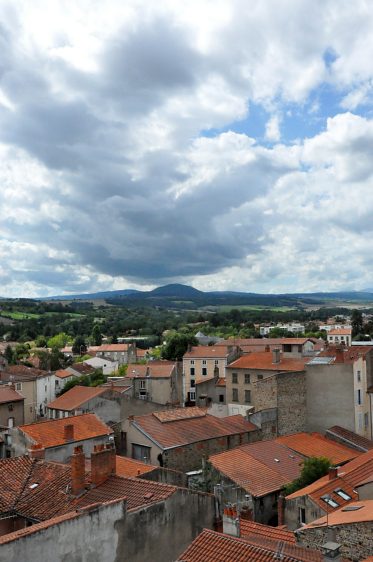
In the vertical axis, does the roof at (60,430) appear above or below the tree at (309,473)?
above

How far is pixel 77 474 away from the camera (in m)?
21.5

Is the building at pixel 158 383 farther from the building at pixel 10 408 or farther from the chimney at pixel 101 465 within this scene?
the chimney at pixel 101 465

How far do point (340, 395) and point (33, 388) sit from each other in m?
48.9

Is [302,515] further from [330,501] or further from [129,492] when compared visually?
[129,492]

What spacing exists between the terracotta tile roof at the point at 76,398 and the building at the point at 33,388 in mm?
19191

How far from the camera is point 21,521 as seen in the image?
21062 mm

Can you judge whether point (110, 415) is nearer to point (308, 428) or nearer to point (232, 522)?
point (308, 428)

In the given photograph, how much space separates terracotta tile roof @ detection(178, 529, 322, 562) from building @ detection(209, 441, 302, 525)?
1290 centimetres

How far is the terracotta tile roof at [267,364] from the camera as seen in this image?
5410 centimetres

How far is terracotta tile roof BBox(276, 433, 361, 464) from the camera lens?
40.3 m

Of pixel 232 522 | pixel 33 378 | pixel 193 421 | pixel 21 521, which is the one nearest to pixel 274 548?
pixel 232 522

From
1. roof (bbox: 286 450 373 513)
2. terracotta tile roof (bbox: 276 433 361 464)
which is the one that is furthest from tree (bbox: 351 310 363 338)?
roof (bbox: 286 450 373 513)

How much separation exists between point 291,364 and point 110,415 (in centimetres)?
1877

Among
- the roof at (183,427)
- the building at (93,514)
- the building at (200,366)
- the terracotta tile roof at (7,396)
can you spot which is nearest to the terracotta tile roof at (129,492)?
the building at (93,514)
